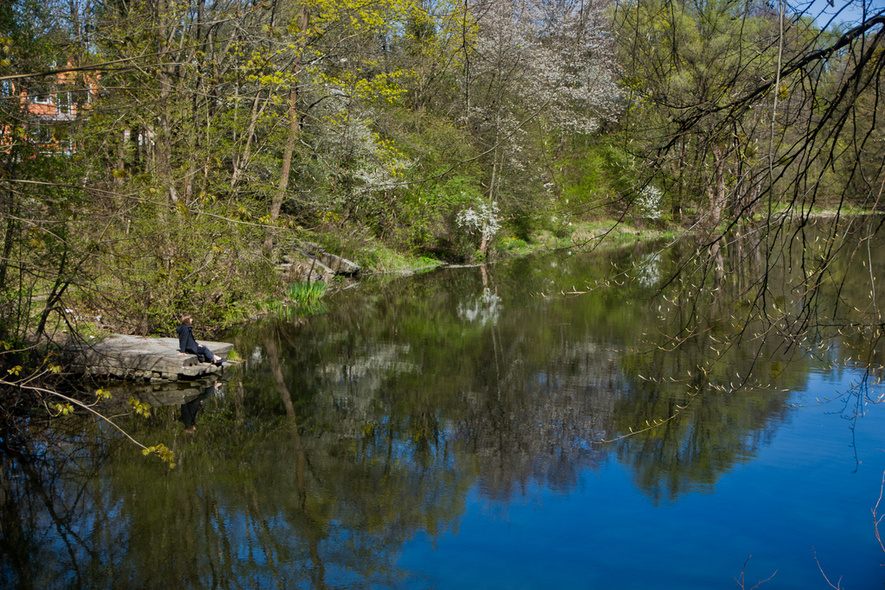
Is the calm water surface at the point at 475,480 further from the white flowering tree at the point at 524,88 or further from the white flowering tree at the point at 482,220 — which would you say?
the white flowering tree at the point at 524,88

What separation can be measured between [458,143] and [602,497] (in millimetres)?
21166

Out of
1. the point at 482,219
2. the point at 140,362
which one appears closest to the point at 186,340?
the point at 140,362

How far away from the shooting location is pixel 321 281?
2159 cm

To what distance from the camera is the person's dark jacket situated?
12094 mm

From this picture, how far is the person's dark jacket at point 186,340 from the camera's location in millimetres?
12094

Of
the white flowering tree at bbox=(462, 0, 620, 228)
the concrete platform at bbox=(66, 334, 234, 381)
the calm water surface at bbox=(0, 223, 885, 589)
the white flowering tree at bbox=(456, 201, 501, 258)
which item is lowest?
the calm water surface at bbox=(0, 223, 885, 589)

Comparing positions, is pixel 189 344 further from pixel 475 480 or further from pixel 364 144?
pixel 364 144

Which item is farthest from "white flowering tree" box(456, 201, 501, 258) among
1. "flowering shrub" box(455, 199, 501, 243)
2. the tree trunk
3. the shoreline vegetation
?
the tree trunk

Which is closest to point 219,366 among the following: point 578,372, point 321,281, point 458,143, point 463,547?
point 578,372

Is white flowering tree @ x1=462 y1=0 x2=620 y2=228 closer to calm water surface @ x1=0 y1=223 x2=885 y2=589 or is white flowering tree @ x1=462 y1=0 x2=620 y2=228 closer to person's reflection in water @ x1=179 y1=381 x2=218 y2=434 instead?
calm water surface @ x1=0 y1=223 x2=885 y2=589

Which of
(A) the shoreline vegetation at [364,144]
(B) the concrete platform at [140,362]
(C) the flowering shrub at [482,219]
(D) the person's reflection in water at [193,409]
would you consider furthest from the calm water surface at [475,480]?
(C) the flowering shrub at [482,219]

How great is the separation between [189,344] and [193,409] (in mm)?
1727

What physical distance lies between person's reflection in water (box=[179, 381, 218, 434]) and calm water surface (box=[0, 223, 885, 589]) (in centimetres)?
9

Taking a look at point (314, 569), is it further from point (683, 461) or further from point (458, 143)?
point (458, 143)
